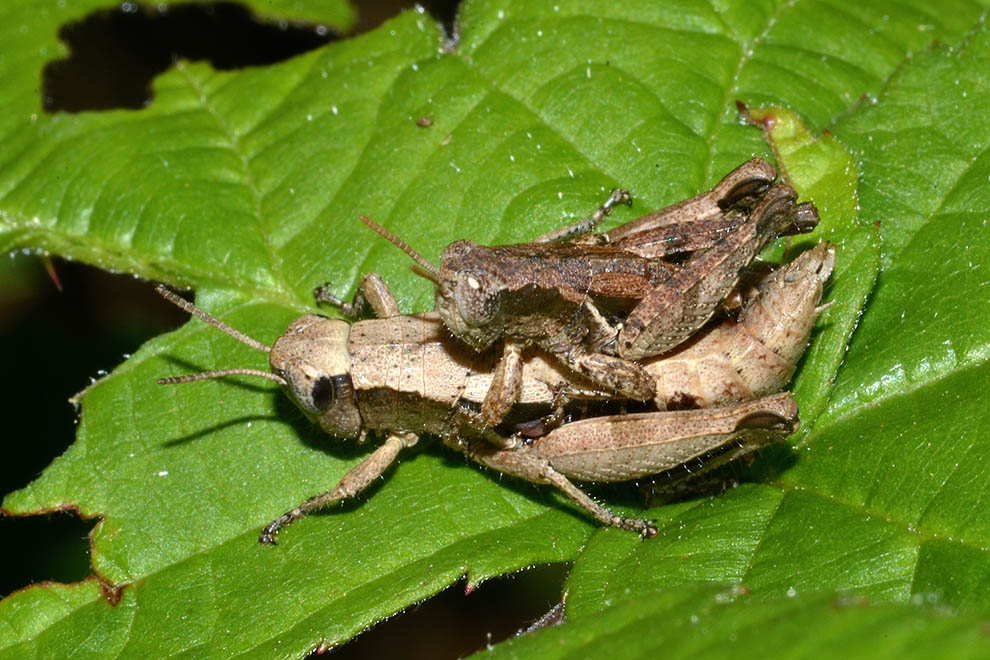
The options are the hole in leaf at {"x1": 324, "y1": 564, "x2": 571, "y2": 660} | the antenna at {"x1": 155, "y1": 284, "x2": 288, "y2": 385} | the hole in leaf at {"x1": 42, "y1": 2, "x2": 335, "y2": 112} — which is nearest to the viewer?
the antenna at {"x1": 155, "y1": 284, "x2": 288, "y2": 385}

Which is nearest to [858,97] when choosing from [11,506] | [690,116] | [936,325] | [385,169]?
[690,116]

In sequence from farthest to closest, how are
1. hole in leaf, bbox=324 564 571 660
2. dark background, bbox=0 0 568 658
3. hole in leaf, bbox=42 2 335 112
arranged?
1. hole in leaf, bbox=42 2 335 112
2. dark background, bbox=0 0 568 658
3. hole in leaf, bbox=324 564 571 660

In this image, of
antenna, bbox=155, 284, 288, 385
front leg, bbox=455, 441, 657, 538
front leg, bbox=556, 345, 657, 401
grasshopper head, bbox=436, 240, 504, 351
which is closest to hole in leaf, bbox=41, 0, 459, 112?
antenna, bbox=155, 284, 288, 385

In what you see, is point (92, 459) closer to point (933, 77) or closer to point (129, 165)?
point (129, 165)

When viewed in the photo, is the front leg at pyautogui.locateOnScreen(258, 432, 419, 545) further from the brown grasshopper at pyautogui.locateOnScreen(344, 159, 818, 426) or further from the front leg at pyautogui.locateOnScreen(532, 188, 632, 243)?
the front leg at pyautogui.locateOnScreen(532, 188, 632, 243)

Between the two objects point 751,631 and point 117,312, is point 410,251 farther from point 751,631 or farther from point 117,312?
point 117,312

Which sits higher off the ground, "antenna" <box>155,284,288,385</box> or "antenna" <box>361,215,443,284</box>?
"antenna" <box>361,215,443,284</box>

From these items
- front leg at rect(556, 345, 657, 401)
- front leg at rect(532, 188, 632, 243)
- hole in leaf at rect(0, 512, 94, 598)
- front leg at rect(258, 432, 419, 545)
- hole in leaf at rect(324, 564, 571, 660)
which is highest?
front leg at rect(532, 188, 632, 243)
